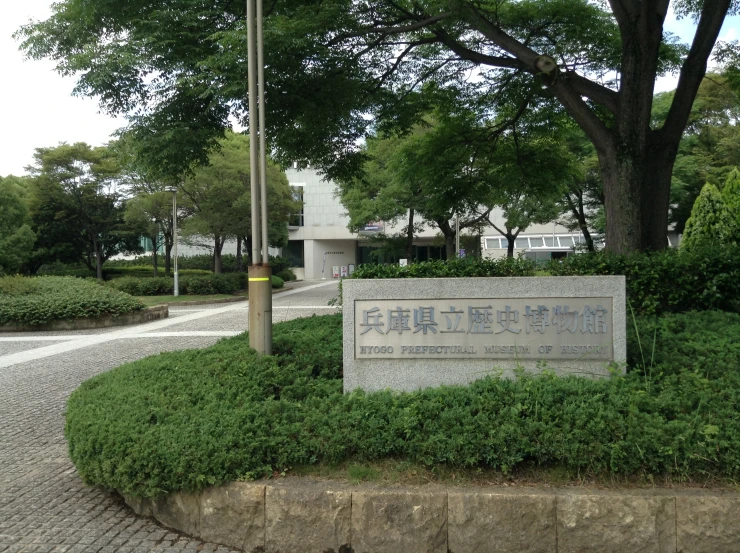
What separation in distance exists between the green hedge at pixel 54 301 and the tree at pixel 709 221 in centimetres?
1448

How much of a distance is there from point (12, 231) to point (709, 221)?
99.6ft

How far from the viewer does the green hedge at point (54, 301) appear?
51.0 ft

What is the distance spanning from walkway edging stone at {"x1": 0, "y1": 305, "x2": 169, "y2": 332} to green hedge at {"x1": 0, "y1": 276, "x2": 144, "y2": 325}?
11 cm

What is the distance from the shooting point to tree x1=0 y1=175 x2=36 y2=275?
29344mm

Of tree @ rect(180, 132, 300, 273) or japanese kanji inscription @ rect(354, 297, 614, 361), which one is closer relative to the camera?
japanese kanji inscription @ rect(354, 297, 614, 361)

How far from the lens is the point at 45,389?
810 centimetres

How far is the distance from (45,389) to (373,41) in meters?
7.15

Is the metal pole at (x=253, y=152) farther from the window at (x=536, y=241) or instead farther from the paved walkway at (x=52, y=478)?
the window at (x=536, y=241)

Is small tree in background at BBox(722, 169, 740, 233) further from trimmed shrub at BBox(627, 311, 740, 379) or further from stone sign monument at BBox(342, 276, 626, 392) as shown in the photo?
stone sign monument at BBox(342, 276, 626, 392)

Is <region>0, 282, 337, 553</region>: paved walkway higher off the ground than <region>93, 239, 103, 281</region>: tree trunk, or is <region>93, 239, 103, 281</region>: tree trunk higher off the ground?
<region>93, 239, 103, 281</region>: tree trunk

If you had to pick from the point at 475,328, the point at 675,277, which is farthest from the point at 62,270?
the point at 475,328

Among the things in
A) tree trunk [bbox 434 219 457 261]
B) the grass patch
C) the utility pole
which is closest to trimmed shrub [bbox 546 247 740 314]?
the utility pole

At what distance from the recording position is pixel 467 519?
351 cm

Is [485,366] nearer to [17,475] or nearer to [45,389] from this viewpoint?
[17,475]
